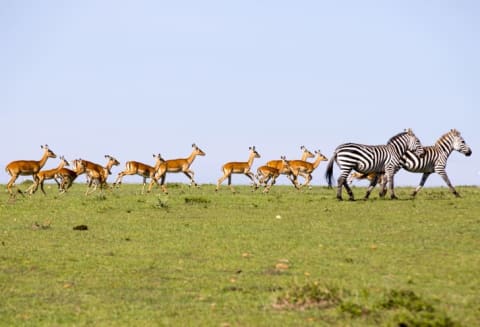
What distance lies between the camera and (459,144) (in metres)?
28.4

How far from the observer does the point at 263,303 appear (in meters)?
10.5

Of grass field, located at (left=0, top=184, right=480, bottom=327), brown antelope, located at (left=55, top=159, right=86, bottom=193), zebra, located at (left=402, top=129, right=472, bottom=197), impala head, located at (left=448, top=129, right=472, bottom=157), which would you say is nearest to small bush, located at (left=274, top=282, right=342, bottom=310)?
grass field, located at (left=0, top=184, right=480, bottom=327)

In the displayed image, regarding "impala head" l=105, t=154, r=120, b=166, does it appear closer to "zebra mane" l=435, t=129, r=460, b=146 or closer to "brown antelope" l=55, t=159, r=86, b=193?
"brown antelope" l=55, t=159, r=86, b=193

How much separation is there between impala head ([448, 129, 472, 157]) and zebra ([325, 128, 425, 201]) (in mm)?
1397

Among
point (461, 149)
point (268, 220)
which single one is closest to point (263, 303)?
point (268, 220)

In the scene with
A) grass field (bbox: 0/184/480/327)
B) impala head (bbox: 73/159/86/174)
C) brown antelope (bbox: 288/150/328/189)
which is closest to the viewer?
grass field (bbox: 0/184/480/327)

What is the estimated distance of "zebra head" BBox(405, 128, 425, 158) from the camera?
2752cm

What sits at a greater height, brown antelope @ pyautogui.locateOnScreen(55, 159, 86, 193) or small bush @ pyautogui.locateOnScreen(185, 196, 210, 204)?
brown antelope @ pyautogui.locateOnScreen(55, 159, 86, 193)

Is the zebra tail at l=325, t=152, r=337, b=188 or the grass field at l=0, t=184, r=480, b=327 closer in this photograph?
the grass field at l=0, t=184, r=480, b=327

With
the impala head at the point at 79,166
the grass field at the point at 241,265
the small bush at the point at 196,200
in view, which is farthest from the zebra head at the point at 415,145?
the impala head at the point at 79,166

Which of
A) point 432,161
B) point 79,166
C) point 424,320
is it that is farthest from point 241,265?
point 79,166

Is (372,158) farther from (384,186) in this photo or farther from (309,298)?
(309,298)

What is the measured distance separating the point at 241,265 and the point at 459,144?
16.8m

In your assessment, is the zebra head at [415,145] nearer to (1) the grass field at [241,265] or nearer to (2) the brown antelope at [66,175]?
(1) the grass field at [241,265]
